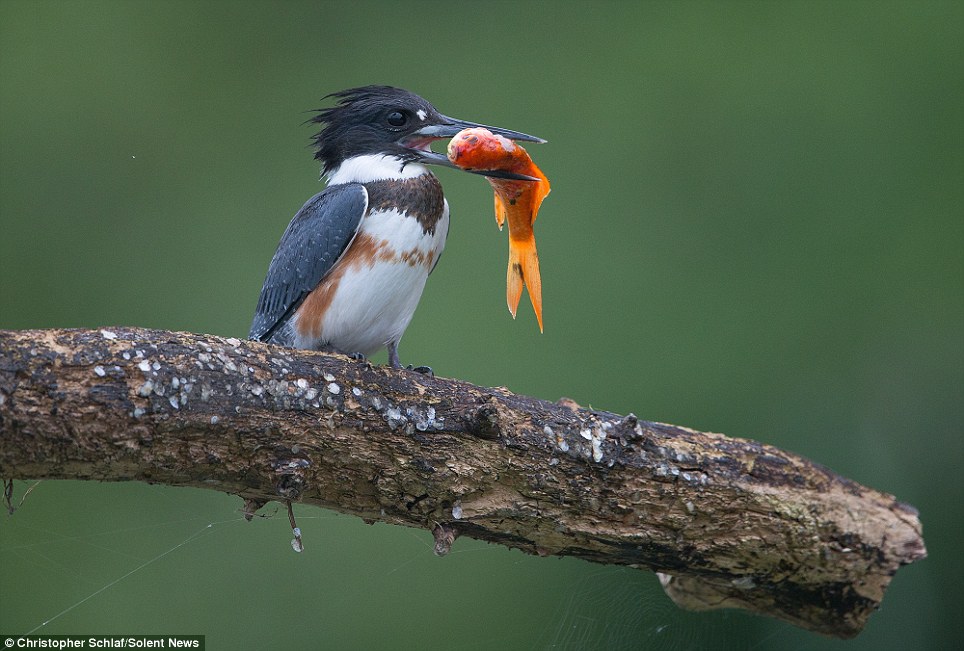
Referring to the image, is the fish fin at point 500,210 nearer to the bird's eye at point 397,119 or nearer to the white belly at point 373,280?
the white belly at point 373,280

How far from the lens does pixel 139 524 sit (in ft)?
11.4

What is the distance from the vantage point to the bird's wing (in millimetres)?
2211

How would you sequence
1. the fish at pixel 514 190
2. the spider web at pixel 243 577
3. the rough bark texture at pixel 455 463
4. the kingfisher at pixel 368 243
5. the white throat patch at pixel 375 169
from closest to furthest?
the rough bark texture at pixel 455 463
the fish at pixel 514 190
the kingfisher at pixel 368 243
the white throat patch at pixel 375 169
the spider web at pixel 243 577

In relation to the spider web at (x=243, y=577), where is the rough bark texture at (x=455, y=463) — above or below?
above

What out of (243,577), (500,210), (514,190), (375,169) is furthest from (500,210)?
(243,577)

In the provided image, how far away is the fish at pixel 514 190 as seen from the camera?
2100 millimetres

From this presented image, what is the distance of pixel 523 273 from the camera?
7.11 ft

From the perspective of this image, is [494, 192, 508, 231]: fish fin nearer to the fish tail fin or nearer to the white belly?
the fish tail fin

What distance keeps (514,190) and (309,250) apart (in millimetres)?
460

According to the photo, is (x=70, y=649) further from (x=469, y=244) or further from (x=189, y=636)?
(x=469, y=244)

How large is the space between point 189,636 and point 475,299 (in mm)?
1393

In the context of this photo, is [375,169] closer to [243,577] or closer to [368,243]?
[368,243]

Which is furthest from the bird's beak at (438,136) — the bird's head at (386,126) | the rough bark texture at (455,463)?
the rough bark texture at (455,463)

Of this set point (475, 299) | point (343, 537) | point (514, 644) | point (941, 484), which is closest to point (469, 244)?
point (475, 299)
